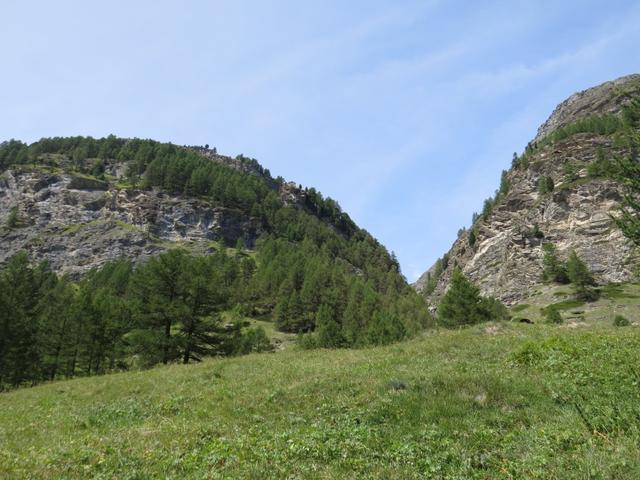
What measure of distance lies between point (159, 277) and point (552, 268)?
4100 inches

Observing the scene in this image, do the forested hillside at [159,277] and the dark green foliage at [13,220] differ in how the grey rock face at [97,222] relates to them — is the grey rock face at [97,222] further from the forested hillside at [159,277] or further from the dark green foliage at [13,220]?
the dark green foliage at [13,220]

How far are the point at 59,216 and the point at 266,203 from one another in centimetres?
8146

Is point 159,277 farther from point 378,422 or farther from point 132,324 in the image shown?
point 378,422

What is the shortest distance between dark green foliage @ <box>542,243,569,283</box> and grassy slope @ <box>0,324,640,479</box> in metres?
104

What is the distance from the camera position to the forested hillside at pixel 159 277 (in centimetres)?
3866

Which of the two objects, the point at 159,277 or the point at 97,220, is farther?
the point at 97,220

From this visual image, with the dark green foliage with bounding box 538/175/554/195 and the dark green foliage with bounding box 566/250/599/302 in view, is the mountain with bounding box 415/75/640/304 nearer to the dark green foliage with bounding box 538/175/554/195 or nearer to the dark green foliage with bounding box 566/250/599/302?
the dark green foliage with bounding box 538/175/554/195

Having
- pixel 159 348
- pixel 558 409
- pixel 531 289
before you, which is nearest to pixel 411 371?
pixel 558 409

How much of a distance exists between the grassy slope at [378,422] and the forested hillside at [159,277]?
20.1 metres

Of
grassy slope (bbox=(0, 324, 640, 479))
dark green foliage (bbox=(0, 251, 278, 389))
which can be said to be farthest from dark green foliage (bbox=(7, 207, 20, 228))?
grassy slope (bbox=(0, 324, 640, 479))

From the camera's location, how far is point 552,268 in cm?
11144

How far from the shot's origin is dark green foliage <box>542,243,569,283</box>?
4323 inches

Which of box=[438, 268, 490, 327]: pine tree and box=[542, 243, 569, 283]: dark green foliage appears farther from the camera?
box=[542, 243, 569, 283]: dark green foliage

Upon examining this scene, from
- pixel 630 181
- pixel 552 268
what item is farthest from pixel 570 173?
pixel 630 181
